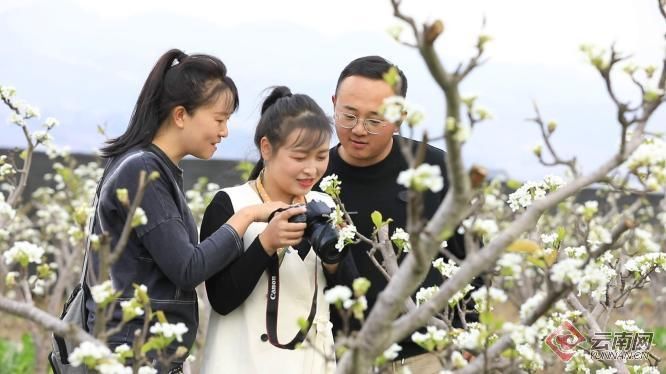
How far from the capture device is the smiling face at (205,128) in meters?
2.91

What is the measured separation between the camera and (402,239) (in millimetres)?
3082

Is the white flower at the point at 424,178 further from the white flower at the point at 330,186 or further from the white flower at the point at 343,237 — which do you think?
the white flower at the point at 330,186

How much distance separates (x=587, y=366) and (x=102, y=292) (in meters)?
1.66

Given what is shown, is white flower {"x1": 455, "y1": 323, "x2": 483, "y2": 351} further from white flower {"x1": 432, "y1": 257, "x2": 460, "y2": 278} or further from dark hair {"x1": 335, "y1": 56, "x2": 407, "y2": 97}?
dark hair {"x1": 335, "y1": 56, "x2": 407, "y2": 97}

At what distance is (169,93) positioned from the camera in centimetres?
298

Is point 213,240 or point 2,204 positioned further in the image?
point 213,240

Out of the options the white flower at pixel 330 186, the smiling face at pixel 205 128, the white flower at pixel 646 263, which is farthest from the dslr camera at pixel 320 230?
the white flower at pixel 646 263

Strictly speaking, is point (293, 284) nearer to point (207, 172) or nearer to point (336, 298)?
point (336, 298)

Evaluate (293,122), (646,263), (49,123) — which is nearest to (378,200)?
(293,122)

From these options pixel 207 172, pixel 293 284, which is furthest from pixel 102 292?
pixel 207 172

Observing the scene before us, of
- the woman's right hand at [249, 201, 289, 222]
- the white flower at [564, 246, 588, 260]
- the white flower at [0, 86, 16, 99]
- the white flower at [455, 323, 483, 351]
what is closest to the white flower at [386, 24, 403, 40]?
the white flower at [455, 323, 483, 351]

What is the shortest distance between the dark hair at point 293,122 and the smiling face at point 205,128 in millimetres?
176

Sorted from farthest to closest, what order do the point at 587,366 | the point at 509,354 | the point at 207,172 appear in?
1. the point at 207,172
2. the point at 587,366
3. the point at 509,354

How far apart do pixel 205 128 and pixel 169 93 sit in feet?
0.56
